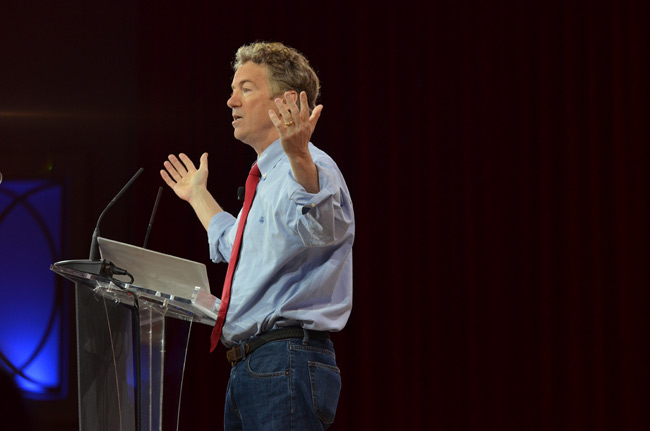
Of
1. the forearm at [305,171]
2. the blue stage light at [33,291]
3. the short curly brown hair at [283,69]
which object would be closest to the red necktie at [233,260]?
the short curly brown hair at [283,69]

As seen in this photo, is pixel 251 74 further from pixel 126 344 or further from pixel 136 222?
pixel 136 222

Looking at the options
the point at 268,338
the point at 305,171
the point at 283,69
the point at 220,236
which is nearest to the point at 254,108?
the point at 283,69

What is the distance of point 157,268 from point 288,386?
405mm

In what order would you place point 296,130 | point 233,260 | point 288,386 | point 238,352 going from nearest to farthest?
1. point 296,130
2. point 288,386
3. point 238,352
4. point 233,260

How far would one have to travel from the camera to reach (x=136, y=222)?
3.72 metres

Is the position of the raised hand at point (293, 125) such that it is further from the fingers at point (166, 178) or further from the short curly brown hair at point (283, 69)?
the fingers at point (166, 178)

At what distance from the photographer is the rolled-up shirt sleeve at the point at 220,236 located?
220 cm

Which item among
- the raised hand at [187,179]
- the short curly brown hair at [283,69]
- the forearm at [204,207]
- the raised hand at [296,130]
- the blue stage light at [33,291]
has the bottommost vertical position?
the blue stage light at [33,291]

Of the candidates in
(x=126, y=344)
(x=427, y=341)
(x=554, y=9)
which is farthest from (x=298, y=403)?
(x=554, y=9)

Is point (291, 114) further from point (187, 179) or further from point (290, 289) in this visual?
point (187, 179)

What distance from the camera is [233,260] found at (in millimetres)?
1888

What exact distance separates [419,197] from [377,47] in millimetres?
807

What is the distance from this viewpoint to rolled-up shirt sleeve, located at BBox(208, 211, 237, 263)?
7.22 feet

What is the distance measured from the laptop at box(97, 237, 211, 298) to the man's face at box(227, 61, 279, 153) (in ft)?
1.52
